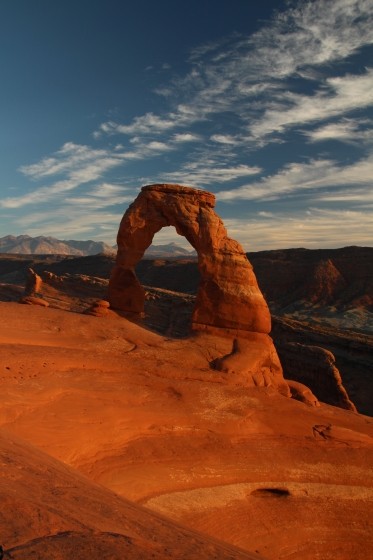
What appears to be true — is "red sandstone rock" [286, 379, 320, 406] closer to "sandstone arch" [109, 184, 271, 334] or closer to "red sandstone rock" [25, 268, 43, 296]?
"sandstone arch" [109, 184, 271, 334]

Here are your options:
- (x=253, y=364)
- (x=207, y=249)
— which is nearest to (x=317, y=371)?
(x=253, y=364)

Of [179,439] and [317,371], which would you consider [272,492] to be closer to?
[179,439]

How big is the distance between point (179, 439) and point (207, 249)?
17.8 ft

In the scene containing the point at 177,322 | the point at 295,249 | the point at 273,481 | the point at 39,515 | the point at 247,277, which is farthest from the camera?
the point at 295,249

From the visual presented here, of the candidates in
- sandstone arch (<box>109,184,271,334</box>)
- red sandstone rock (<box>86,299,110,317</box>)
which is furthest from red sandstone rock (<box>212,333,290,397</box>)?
red sandstone rock (<box>86,299,110,317</box>)

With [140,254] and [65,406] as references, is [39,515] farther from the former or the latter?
[140,254]

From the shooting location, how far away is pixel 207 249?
39.3 ft

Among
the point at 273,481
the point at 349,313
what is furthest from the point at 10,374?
the point at 349,313

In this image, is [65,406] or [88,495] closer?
[88,495]

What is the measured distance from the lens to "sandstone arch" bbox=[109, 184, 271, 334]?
38.4 feet

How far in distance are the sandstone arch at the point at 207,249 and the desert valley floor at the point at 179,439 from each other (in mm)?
1195

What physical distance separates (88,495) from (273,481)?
17.2 feet

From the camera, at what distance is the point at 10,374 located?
759cm

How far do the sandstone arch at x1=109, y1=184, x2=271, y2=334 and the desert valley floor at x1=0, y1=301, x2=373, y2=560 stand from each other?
1.20m
